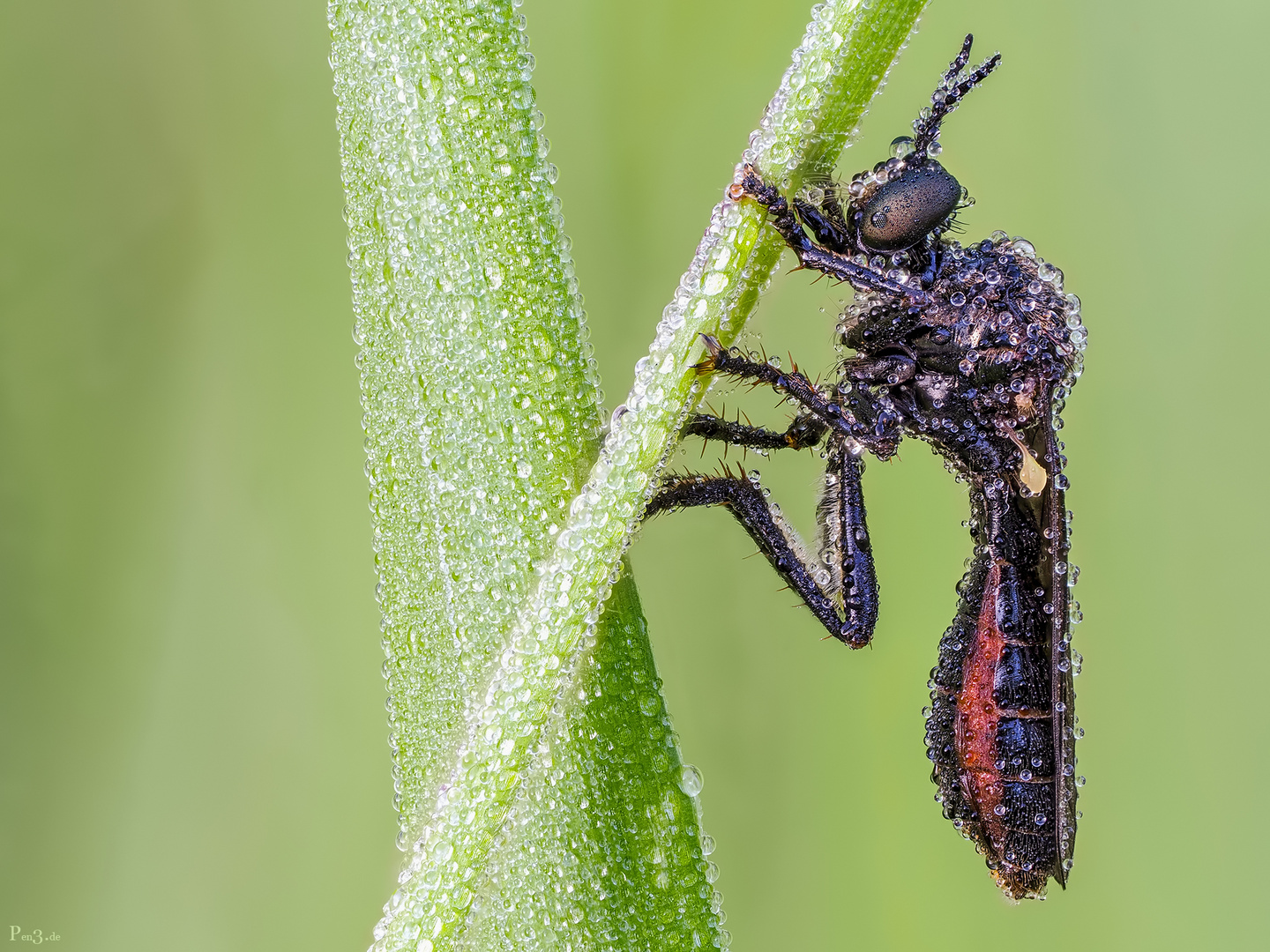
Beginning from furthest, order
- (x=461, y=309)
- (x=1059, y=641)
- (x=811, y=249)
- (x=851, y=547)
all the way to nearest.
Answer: (x=851, y=547)
(x=1059, y=641)
(x=811, y=249)
(x=461, y=309)

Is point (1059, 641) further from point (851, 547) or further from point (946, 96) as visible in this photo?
point (946, 96)

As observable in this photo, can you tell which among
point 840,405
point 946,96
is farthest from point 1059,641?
point 946,96

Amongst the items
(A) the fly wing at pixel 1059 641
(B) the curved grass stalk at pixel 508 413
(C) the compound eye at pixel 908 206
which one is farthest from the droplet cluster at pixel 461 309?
(A) the fly wing at pixel 1059 641

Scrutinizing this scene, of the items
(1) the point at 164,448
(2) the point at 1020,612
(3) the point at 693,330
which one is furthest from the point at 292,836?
(3) the point at 693,330

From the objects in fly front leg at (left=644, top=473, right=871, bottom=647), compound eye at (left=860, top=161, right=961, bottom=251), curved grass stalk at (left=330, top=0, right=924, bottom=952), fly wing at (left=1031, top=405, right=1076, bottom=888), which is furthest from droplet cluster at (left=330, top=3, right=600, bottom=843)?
fly wing at (left=1031, top=405, right=1076, bottom=888)

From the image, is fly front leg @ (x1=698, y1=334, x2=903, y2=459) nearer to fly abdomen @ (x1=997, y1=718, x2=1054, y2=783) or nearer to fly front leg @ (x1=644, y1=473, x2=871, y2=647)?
fly front leg @ (x1=644, y1=473, x2=871, y2=647)

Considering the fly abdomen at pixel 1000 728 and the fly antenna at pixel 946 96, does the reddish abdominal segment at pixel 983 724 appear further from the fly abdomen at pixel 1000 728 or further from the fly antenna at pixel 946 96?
the fly antenna at pixel 946 96
